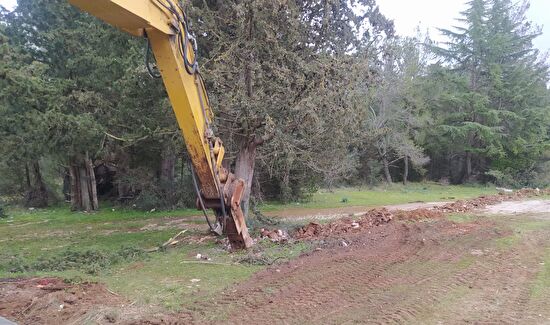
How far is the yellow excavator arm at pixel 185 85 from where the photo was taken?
5297 mm

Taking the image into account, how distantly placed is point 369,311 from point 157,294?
2.85m

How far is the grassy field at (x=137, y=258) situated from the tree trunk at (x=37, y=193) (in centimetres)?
739

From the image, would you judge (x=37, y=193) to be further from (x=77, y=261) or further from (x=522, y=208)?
(x=522, y=208)

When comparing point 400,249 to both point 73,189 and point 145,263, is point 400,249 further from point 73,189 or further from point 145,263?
point 73,189

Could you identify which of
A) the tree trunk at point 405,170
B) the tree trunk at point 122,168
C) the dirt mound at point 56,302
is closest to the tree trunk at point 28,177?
the tree trunk at point 122,168

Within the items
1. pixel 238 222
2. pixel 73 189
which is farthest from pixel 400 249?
pixel 73 189

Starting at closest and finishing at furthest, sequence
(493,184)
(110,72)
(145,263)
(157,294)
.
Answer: (157,294) < (145,263) < (110,72) < (493,184)

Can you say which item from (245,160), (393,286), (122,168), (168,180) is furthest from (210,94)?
(122,168)

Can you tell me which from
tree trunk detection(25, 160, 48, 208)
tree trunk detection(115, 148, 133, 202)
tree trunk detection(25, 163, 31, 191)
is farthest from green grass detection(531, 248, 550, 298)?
tree trunk detection(25, 163, 31, 191)

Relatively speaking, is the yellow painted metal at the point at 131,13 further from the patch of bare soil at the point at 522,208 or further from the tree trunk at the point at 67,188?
the tree trunk at the point at 67,188

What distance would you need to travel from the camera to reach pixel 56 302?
18.2 ft

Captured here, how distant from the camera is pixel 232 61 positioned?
378 inches

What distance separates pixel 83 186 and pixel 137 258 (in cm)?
1194

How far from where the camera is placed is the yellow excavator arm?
5.30 metres
